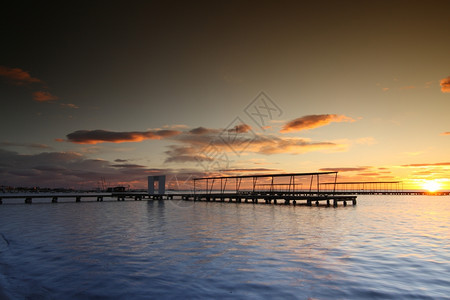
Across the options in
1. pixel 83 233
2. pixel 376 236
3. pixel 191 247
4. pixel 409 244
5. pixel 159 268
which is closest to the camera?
pixel 159 268

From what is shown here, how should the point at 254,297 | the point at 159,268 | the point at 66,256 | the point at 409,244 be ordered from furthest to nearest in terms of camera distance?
the point at 409,244 → the point at 66,256 → the point at 159,268 → the point at 254,297

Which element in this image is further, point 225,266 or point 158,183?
point 158,183

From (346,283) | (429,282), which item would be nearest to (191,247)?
(346,283)

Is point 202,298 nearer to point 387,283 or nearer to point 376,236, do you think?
point 387,283

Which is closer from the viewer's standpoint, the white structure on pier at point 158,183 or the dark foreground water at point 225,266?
the dark foreground water at point 225,266

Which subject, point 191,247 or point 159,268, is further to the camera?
point 191,247

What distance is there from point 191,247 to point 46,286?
7.01 metres

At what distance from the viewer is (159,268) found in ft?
37.4

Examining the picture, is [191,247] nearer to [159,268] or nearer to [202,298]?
[159,268]

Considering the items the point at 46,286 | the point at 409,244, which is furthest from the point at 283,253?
the point at 46,286

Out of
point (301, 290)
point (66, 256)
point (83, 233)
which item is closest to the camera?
point (301, 290)

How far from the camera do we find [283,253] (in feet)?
45.2

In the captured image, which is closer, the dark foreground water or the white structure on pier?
the dark foreground water

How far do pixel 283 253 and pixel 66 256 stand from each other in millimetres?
9995
